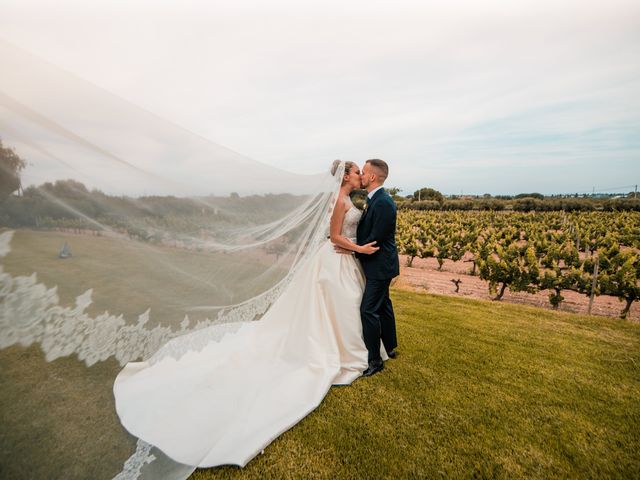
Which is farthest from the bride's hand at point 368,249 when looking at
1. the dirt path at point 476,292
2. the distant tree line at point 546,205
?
the distant tree line at point 546,205

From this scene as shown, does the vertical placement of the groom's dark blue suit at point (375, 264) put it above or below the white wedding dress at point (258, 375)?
above

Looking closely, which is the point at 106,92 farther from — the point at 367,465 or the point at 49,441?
the point at 367,465

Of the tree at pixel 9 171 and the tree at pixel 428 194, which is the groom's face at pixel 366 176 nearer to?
the tree at pixel 9 171

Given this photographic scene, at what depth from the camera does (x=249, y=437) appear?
236cm

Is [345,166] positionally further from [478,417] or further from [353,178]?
[478,417]

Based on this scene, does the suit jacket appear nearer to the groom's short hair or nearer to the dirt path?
Result: the groom's short hair

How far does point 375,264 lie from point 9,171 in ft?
9.17

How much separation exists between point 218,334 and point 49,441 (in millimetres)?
1213

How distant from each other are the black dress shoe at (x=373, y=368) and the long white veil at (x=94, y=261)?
1476mm

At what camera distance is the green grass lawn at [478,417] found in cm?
226

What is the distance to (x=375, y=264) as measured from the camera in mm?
3318

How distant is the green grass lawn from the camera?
2.26m

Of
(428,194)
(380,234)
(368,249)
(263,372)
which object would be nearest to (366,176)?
(380,234)

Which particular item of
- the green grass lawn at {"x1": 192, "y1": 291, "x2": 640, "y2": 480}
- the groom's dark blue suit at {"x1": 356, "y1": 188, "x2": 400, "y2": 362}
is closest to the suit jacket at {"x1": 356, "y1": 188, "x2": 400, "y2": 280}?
the groom's dark blue suit at {"x1": 356, "y1": 188, "x2": 400, "y2": 362}
